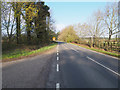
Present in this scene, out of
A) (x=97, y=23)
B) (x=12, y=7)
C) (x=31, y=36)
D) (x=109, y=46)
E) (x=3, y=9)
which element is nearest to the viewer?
(x=3, y=9)

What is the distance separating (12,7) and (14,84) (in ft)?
42.8

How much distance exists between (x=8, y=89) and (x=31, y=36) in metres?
17.8

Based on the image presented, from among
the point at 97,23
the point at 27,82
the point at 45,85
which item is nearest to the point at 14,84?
the point at 27,82

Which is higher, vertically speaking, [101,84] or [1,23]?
[1,23]

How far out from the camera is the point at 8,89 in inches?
110

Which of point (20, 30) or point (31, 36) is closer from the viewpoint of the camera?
point (20, 30)

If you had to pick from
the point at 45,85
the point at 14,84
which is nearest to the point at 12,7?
the point at 14,84

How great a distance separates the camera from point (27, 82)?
10.6 ft

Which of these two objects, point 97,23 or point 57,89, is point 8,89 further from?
point 97,23

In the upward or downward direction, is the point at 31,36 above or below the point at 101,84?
above

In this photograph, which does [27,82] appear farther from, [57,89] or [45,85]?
[57,89]

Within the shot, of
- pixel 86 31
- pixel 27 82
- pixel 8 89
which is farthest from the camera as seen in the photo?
pixel 86 31

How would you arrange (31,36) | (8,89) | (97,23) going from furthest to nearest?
(97,23) < (31,36) < (8,89)

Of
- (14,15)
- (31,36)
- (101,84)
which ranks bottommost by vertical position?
(101,84)
